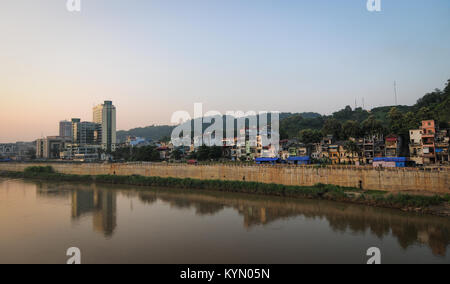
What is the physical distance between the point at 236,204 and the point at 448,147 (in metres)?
23.3

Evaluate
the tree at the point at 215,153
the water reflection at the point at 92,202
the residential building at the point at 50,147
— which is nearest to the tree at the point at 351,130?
the tree at the point at 215,153

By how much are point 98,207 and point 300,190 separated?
18950mm

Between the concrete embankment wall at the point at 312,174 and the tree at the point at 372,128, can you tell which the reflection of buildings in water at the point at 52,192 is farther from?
the tree at the point at 372,128

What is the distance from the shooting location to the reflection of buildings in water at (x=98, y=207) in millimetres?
20203

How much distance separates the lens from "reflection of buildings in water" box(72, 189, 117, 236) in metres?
20.2

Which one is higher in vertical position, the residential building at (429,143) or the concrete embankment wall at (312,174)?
the residential building at (429,143)

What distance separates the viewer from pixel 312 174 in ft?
91.8

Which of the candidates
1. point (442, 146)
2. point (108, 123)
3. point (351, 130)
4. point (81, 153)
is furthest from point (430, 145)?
point (108, 123)

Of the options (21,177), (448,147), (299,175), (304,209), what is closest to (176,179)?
(299,175)

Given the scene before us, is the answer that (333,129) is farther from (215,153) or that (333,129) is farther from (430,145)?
(215,153)

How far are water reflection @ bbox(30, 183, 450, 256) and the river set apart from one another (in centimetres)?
6

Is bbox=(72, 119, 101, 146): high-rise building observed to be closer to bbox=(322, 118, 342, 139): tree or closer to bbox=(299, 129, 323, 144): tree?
bbox=(299, 129, 323, 144): tree

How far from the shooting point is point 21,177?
51.1m

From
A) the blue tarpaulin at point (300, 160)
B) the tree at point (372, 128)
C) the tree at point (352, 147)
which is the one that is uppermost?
the tree at point (372, 128)
